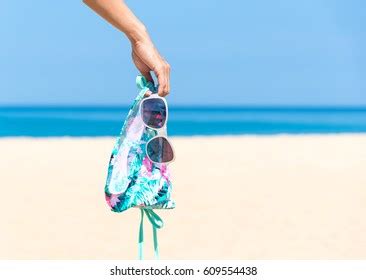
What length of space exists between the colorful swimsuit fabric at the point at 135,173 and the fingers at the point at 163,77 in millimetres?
70

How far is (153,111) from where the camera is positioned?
2787mm

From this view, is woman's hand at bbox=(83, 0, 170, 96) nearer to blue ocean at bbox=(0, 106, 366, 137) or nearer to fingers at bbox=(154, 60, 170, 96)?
fingers at bbox=(154, 60, 170, 96)

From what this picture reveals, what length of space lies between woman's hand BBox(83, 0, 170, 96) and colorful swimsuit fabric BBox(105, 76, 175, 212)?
80 millimetres

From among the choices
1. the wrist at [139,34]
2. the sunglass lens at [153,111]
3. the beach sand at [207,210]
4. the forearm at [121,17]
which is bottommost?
the sunglass lens at [153,111]

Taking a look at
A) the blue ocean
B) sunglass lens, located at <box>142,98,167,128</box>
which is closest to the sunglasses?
sunglass lens, located at <box>142,98,167,128</box>

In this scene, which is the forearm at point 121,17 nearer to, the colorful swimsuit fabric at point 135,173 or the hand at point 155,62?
the hand at point 155,62

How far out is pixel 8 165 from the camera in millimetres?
11664

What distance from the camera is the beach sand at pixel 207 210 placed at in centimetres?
591

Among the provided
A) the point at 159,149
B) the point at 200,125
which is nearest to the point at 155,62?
the point at 159,149

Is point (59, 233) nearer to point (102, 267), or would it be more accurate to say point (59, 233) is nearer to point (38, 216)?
point (38, 216)

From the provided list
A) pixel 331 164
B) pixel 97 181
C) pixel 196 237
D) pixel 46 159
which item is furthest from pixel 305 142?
pixel 196 237

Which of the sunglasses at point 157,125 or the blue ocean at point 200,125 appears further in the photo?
the blue ocean at point 200,125

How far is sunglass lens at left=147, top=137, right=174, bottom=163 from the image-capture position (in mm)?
2809

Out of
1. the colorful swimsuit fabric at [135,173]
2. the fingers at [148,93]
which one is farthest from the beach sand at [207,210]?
the fingers at [148,93]
